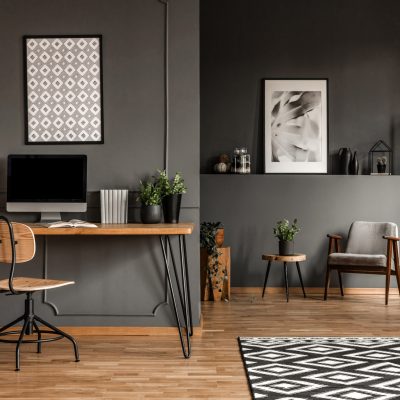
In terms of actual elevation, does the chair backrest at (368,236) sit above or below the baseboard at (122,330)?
above

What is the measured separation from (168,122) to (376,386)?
246 cm

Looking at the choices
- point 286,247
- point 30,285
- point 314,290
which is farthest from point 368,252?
point 30,285

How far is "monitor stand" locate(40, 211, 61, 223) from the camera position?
4.95 metres

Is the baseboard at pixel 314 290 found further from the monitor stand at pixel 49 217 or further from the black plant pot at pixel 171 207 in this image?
the monitor stand at pixel 49 217

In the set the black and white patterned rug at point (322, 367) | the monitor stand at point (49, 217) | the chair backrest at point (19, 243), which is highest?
the monitor stand at point (49, 217)

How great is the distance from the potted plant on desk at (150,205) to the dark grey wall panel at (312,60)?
2909 millimetres

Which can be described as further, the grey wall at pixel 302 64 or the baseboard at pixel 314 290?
the grey wall at pixel 302 64

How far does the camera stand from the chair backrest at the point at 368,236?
22.7 feet

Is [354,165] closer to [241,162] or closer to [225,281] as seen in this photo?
[241,162]

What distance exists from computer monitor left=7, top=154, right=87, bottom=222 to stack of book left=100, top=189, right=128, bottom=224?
149 millimetres

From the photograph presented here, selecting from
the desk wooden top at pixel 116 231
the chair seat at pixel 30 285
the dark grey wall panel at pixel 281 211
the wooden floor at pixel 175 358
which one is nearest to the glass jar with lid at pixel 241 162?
the dark grey wall panel at pixel 281 211

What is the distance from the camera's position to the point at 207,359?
4312 mm

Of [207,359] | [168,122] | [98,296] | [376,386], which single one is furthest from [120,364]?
[168,122]

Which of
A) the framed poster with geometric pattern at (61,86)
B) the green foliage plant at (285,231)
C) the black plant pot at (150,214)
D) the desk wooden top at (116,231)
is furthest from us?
the green foliage plant at (285,231)
